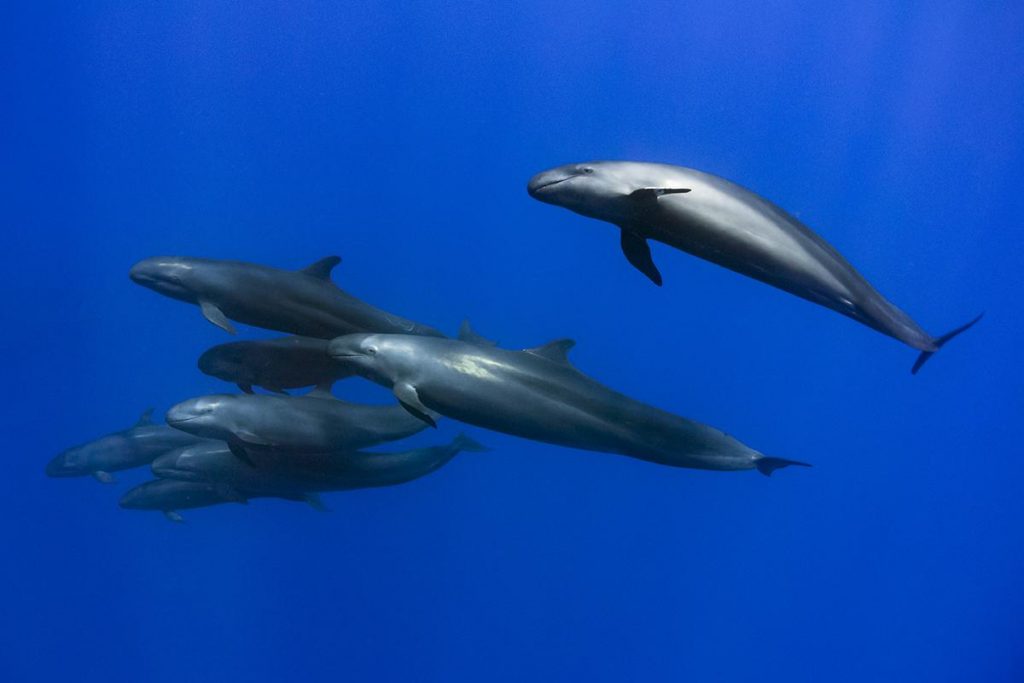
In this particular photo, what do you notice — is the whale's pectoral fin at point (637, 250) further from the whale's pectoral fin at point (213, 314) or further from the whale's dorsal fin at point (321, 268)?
the whale's pectoral fin at point (213, 314)

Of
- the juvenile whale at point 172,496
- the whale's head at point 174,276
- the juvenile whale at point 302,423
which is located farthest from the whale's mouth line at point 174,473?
the whale's head at point 174,276

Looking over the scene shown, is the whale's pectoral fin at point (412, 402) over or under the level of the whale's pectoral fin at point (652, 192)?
under

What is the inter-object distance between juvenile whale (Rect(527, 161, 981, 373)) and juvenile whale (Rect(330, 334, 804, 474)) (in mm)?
976

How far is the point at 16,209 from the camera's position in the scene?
8508 mm

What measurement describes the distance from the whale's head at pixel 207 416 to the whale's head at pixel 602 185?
2.65m

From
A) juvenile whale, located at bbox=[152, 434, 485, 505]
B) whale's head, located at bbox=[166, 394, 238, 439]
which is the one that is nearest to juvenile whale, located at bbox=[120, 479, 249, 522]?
juvenile whale, located at bbox=[152, 434, 485, 505]

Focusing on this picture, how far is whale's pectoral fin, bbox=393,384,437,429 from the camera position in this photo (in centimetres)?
434

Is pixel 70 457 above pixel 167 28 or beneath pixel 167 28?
beneath

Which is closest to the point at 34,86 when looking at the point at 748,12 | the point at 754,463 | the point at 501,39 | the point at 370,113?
the point at 370,113

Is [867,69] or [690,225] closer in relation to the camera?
[690,225]

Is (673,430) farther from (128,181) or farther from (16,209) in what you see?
(16,209)

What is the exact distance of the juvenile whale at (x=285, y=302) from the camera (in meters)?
5.25

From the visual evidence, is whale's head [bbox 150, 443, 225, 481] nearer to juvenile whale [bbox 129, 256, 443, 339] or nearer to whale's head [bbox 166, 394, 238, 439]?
whale's head [bbox 166, 394, 238, 439]

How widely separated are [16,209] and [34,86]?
128cm
